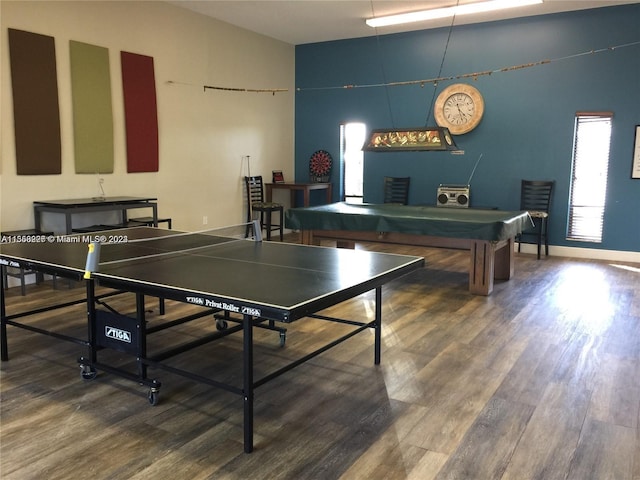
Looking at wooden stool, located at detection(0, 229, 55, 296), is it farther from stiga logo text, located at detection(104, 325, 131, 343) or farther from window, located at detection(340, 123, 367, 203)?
window, located at detection(340, 123, 367, 203)

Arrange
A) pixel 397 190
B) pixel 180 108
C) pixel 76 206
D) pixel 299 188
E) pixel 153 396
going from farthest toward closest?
pixel 397 190 → pixel 299 188 → pixel 180 108 → pixel 76 206 → pixel 153 396

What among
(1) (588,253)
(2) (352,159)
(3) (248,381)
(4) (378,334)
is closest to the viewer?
(3) (248,381)

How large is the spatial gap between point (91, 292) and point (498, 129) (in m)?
6.29

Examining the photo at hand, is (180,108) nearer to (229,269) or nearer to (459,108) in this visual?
(459,108)

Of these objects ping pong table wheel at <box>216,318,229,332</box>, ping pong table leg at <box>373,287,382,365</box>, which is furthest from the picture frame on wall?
ping pong table wheel at <box>216,318,229,332</box>

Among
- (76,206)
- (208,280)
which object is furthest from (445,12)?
(208,280)

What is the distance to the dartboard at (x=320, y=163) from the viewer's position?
916 centimetres

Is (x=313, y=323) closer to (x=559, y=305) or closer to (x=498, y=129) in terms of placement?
(x=559, y=305)

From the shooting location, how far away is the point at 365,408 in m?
2.89

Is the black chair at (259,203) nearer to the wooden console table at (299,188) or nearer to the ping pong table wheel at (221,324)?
the wooden console table at (299,188)

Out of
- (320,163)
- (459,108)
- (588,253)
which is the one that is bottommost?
(588,253)

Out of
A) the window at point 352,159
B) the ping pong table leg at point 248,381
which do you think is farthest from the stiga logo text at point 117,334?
the window at point 352,159

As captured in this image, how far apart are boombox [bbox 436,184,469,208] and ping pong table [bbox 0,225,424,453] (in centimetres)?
461

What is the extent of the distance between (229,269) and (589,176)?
601cm
